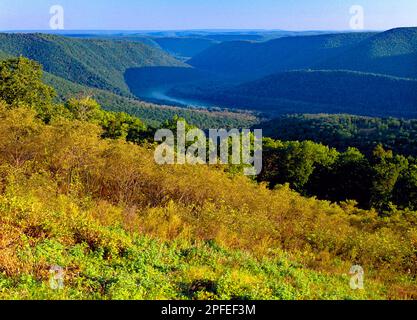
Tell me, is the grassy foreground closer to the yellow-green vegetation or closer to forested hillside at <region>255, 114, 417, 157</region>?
the yellow-green vegetation

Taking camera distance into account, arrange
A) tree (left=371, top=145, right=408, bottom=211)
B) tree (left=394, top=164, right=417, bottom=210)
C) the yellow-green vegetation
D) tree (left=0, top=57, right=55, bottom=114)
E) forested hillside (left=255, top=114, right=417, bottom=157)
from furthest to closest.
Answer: forested hillside (left=255, top=114, right=417, bottom=157), tree (left=394, top=164, right=417, bottom=210), tree (left=371, top=145, right=408, bottom=211), tree (left=0, top=57, right=55, bottom=114), the yellow-green vegetation

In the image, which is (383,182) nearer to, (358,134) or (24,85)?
(24,85)

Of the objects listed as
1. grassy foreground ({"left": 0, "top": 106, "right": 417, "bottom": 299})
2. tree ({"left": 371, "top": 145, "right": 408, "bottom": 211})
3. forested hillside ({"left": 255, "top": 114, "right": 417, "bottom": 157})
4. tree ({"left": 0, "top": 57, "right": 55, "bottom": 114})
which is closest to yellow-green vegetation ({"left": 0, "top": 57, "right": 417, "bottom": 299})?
grassy foreground ({"left": 0, "top": 106, "right": 417, "bottom": 299})

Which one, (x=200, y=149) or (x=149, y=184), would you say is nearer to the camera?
(x=149, y=184)

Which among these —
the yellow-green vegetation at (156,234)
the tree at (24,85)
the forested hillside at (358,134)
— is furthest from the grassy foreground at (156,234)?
the forested hillside at (358,134)

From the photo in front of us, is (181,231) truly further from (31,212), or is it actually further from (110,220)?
(31,212)

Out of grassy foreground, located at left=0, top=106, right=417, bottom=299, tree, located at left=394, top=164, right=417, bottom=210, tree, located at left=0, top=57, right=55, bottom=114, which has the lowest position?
tree, located at left=394, top=164, right=417, bottom=210

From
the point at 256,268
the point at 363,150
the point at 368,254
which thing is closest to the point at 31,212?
the point at 256,268


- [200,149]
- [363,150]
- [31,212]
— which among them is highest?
[31,212]
